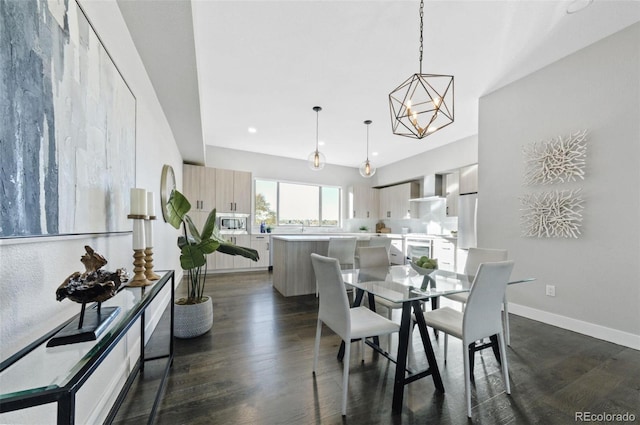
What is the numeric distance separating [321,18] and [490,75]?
2.31 m

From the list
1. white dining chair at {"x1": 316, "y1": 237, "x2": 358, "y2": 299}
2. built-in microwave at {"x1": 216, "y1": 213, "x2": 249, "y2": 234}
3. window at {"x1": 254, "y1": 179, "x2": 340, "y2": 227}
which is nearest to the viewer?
white dining chair at {"x1": 316, "y1": 237, "x2": 358, "y2": 299}

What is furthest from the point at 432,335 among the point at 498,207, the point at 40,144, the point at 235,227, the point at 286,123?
the point at 235,227

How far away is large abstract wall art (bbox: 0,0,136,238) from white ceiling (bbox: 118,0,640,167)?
2.48ft

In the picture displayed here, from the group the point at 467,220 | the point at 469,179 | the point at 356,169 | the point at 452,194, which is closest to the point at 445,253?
the point at 467,220

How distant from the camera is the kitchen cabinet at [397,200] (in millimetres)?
6688

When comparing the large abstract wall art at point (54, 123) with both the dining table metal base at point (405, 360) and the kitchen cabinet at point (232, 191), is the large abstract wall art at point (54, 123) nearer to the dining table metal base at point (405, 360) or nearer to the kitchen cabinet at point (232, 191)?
the dining table metal base at point (405, 360)

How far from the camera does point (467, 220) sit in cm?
430

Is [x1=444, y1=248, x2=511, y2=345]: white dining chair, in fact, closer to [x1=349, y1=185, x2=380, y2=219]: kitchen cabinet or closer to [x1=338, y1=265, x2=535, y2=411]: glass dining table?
[x1=338, y1=265, x2=535, y2=411]: glass dining table

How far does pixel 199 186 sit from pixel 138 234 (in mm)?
4242

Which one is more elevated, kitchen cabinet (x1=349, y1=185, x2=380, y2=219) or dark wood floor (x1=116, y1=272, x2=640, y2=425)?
kitchen cabinet (x1=349, y1=185, x2=380, y2=219)

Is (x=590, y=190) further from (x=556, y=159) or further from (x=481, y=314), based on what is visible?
(x=481, y=314)

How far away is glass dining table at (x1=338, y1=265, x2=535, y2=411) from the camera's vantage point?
159cm

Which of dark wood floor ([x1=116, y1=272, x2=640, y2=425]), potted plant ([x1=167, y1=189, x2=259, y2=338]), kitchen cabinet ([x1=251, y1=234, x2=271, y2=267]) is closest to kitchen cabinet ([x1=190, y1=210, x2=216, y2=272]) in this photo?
kitchen cabinet ([x1=251, y1=234, x2=271, y2=267])

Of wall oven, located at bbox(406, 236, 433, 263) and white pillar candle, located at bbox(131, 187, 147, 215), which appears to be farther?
wall oven, located at bbox(406, 236, 433, 263)
